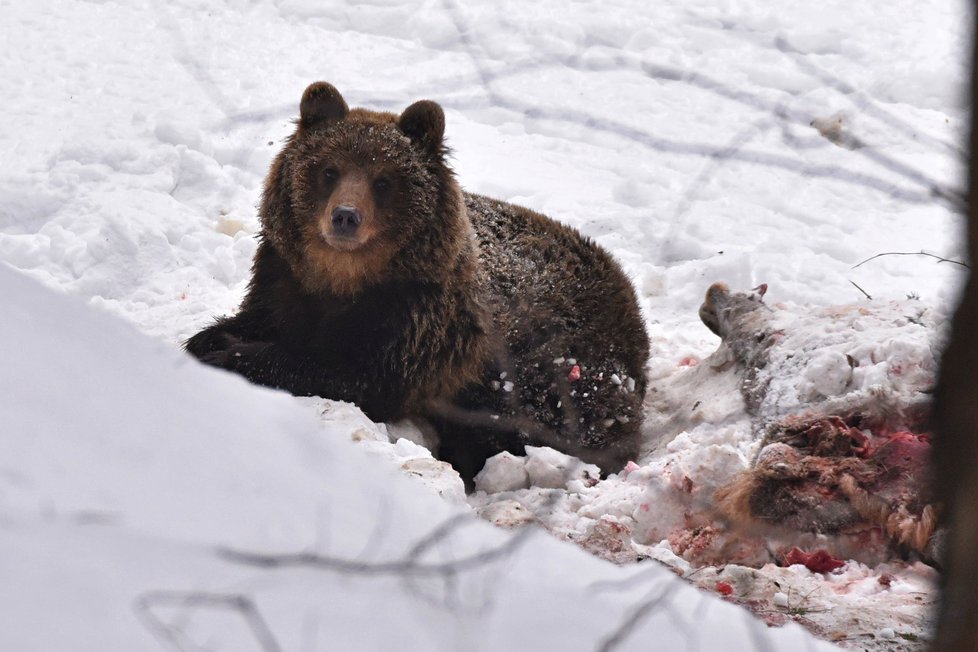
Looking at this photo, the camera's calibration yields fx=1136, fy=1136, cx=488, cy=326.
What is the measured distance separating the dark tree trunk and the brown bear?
4506 mm

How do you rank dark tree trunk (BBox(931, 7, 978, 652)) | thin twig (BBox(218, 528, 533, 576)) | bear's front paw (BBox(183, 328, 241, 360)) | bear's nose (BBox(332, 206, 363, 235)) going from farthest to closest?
bear's front paw (BBox(183, 328, 241, 360)), bear's nose (BBox(332, 206, 363, 235)), thin twig (BBox(218, 528, 533, 576)), dark tree trunk (BBox(931, 7, 978, 652))

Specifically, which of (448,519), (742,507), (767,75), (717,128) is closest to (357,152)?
(742,507)

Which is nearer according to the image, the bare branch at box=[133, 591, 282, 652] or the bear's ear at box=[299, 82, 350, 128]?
the bare branch at box=[133, 591, 282, 652]

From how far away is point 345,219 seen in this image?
5.73 m

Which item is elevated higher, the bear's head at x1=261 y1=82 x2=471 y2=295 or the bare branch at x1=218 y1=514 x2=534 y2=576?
the bare branch at x1=218 y1=514 x2=534 y2=576

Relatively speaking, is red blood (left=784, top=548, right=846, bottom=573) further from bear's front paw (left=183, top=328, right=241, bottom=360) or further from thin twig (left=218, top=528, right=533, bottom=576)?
bear's front paw (left=183, top=328, right=241, bottom=360)

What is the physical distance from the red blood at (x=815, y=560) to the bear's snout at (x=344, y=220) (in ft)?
8.62

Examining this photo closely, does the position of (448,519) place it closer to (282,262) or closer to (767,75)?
(282,262)

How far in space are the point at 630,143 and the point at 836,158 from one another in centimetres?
182

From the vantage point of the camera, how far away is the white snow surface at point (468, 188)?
6.75ft

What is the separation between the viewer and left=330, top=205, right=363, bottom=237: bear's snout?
573 cm

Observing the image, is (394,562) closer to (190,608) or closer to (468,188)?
(190,608)

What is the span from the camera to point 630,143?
10.4m

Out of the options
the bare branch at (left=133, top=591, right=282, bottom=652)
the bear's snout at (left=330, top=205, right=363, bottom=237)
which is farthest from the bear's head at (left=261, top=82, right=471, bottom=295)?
the bare branch at (left=133, top=591, right=282, bottom=652)
